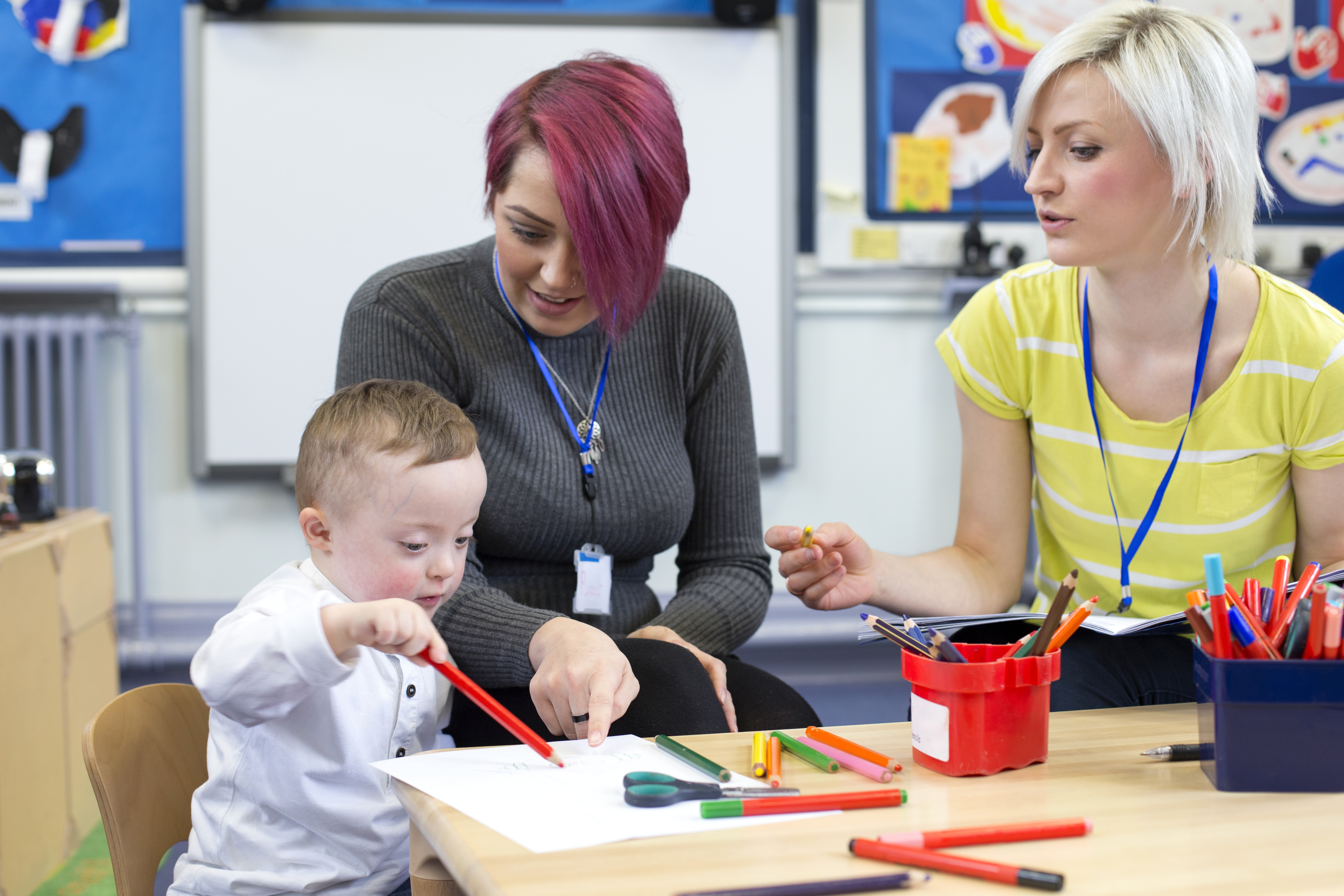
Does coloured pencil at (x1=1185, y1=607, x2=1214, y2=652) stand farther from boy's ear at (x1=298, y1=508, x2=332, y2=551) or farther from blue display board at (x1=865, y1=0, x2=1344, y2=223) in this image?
blue display board at (x1=865, y1=0, x2=1344, y2=223)

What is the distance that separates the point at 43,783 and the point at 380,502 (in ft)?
3.82

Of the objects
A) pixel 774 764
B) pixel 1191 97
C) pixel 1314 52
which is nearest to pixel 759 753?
pixel 774 764

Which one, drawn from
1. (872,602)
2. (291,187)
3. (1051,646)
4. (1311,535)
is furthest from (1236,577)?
(291,187)

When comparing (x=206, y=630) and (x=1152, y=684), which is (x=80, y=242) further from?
(x=1152, y=684)

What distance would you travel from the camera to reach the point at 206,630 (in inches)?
103

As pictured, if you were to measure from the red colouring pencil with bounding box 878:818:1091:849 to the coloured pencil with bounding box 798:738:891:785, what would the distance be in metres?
0.09

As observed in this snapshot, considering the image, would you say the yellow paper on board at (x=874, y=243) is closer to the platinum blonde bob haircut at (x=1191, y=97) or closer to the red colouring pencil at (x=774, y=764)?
the platinum blonde bob haircut at (x=1191, y=97)

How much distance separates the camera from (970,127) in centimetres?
277

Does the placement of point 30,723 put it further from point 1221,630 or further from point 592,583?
point 1221,630

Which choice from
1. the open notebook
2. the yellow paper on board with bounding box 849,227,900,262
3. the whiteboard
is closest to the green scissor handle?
the open notebook

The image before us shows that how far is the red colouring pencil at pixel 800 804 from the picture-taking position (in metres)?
0.66

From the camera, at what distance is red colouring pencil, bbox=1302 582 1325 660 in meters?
0.71

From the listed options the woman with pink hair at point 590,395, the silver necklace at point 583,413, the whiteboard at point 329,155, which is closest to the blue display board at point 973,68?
the whiteboard at point 329,155

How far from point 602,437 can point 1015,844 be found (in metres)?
0.74
